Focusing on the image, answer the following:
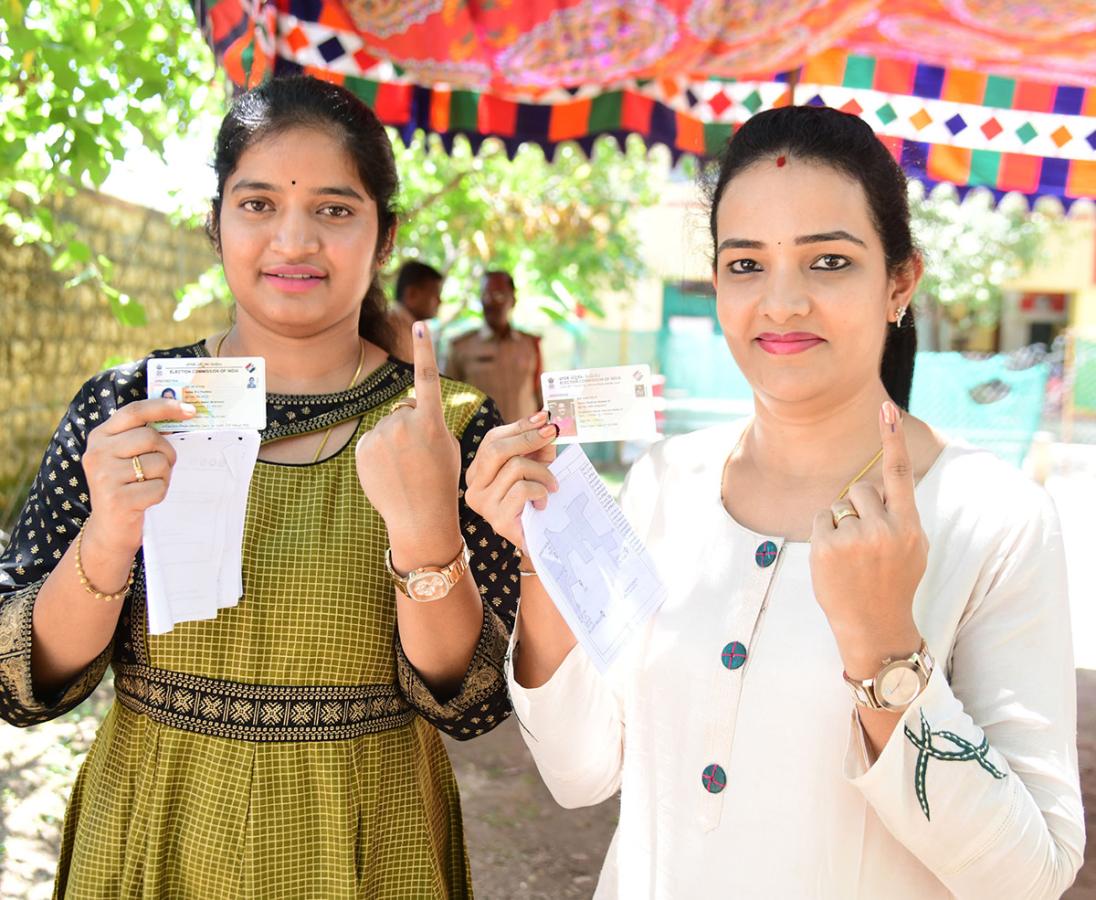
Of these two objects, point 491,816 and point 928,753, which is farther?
point 491,816

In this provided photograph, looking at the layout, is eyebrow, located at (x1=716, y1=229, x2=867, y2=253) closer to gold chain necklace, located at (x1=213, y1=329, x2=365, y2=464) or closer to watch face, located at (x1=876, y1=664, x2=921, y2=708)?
watch face, located at (x1=876, y1=664, x2=921, y2=708)

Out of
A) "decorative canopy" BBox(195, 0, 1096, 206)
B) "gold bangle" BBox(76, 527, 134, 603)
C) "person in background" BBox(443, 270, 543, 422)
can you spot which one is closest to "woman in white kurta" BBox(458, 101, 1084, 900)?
"gold bangle" BBox(76, 527, 134, 603)

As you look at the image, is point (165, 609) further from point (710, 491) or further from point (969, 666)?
point (969, 666)

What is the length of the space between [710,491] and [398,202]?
0.93 metres

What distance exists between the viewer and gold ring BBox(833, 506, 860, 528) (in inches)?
51.3

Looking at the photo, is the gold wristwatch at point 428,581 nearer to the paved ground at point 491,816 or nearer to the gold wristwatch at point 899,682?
the gold wristwatch at point 899,682

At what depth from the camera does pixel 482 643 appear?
5.62 ft

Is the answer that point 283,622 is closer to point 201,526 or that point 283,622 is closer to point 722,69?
point 201,526

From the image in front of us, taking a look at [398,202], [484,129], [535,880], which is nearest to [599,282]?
[484,129]

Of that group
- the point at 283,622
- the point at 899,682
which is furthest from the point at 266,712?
the point at 899,682

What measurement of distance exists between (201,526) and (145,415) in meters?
0.19

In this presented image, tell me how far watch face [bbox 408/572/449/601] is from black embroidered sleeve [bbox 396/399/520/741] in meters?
0.16

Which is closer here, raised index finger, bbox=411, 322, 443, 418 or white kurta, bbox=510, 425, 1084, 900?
white kurta, bbox=510, 425, 1084, 900

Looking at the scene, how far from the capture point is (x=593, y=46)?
13.4 feet
